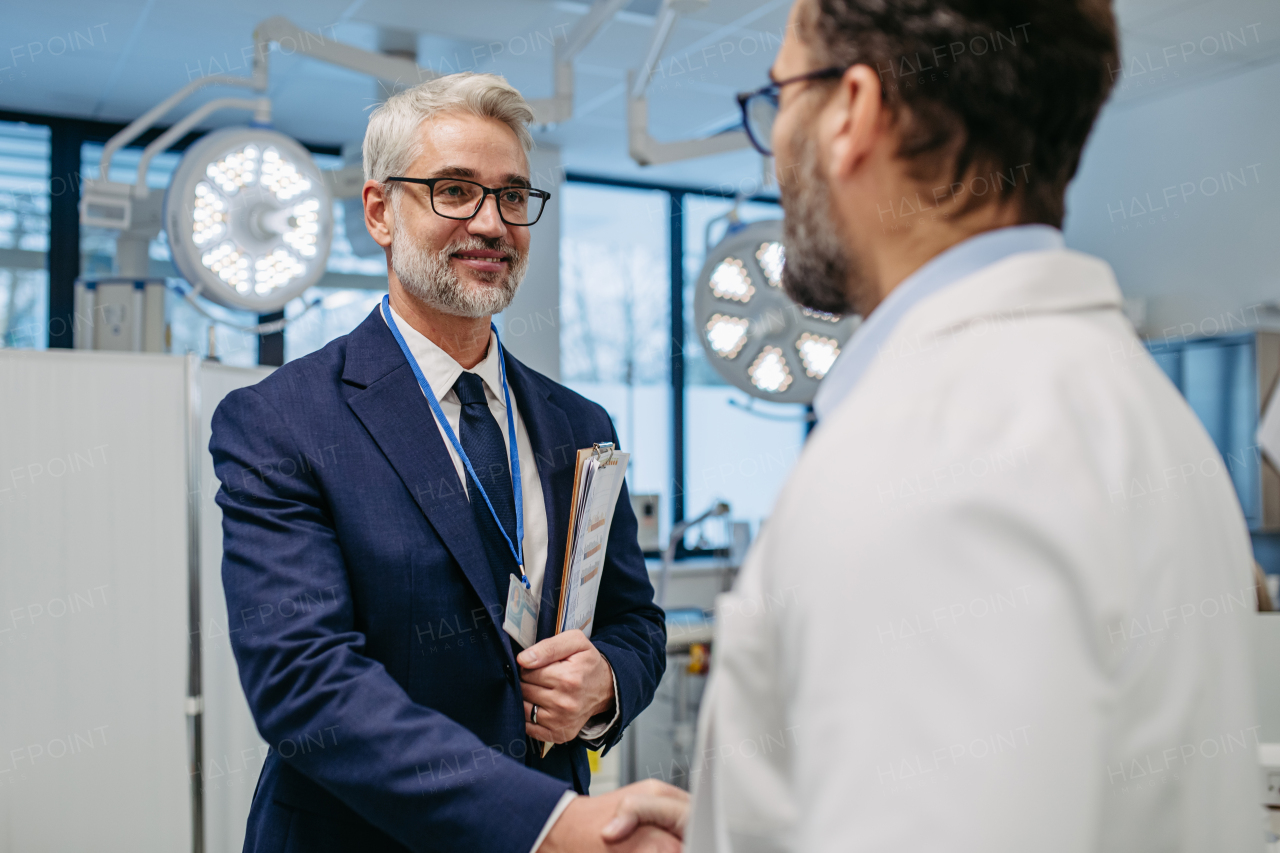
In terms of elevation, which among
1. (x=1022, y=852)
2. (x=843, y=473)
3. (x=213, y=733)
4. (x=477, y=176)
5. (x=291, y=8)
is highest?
(x=291, y=8)

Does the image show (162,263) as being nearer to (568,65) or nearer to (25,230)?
(25,230)

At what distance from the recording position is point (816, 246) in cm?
73

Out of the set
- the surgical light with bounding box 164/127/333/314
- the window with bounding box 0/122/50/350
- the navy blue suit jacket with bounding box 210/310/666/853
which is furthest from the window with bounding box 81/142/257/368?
the navy blue suit jacket with bounding box 210/310/666/853

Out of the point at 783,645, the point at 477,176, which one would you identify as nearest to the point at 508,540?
the point at 477,176

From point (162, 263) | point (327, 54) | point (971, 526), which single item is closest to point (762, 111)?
point (971, 526)

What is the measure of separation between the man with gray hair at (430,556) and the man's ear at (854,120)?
0.67m

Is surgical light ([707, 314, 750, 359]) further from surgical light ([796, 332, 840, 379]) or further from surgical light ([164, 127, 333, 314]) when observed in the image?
surgical light ([164, 127, 333, 314])

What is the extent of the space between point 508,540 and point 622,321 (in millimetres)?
4363

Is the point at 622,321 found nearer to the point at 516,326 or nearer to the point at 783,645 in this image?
the point at 516,326

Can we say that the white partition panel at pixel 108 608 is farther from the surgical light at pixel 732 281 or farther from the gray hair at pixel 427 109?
the gray hair at pixel 427 109

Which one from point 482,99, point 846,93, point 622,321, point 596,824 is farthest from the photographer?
point 622,321

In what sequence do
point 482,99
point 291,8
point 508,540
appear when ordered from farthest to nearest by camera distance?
1. point 291,8
2. point 482,99
3. point 508,540

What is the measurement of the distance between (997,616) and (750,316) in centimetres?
193

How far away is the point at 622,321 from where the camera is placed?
5.54 meters
